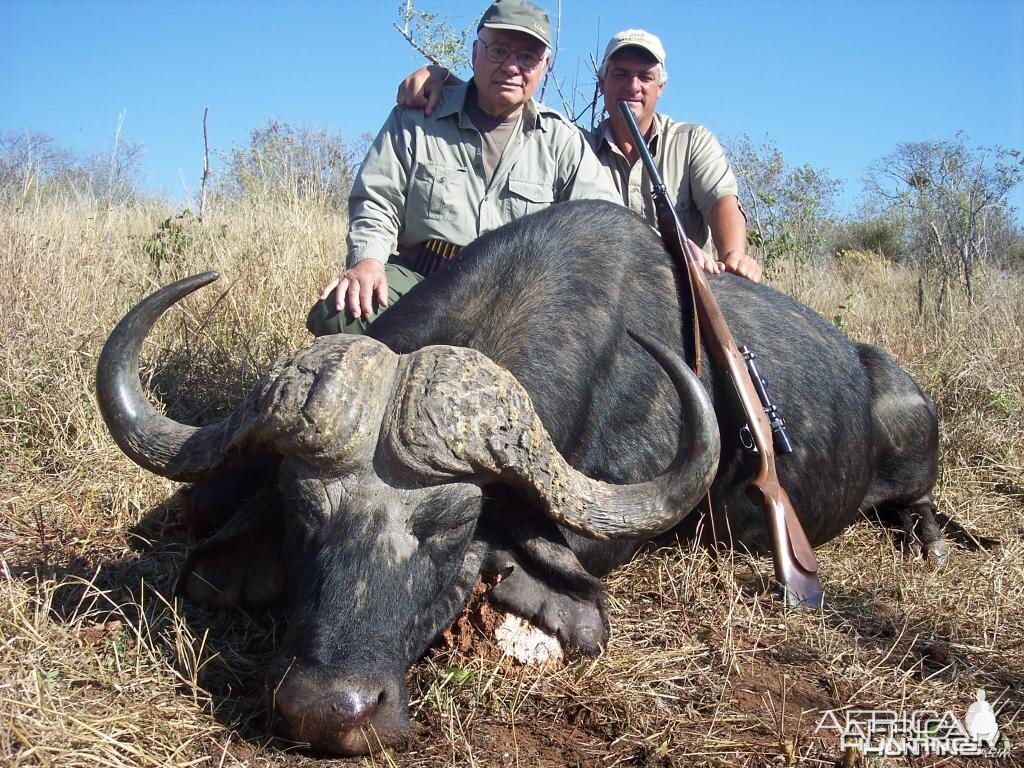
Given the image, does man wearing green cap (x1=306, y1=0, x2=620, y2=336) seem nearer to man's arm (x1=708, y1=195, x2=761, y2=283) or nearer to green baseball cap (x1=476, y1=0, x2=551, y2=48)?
green baseball cap (x1=476, y1=0, x2=551, y2=48)

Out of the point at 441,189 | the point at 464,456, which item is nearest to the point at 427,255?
the point at 441,189

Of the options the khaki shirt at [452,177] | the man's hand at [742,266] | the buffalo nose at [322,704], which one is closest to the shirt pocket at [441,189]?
the khaki shirt at [452,177]

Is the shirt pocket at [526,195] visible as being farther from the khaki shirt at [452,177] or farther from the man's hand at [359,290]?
the man's hand at [359,290]

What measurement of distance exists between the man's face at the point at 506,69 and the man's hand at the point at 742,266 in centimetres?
145

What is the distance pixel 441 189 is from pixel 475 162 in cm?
26

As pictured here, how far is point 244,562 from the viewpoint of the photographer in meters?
3.31

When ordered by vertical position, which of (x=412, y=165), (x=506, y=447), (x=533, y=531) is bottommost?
(x=533, y=531)

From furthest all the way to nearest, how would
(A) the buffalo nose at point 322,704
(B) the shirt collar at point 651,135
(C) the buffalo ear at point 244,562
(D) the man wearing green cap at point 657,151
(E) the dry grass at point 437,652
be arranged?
(B) the shirt collar at point 651,135 < (D) the man wearing green cap at point 657,151 < (C) the buffalo ear at point 244,562 < (E) the dry grass at point 437,652 < (A) the buffalo nose at point 322,704

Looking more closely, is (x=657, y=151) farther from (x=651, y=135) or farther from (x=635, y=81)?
(x=635, y=81)

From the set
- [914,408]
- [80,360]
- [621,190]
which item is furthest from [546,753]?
[621,190]

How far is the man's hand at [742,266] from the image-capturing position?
200 inches

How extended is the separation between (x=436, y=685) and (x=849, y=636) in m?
1.58

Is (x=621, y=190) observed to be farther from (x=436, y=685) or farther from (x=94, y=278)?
(x=436, y=685)

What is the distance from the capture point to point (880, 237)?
1866 centimetres
